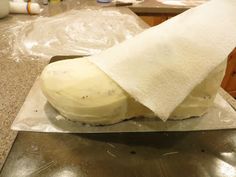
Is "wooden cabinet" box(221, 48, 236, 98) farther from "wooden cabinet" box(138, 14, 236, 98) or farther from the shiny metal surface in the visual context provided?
the shiny metal surface

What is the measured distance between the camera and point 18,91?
1.68 ft

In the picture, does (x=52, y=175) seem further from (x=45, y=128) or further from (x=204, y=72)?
(x=204, y=72)

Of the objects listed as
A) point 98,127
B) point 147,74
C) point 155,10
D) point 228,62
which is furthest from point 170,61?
point 228,62

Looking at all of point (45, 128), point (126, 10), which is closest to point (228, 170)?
point (45, 128)

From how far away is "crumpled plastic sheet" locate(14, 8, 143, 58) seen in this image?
73 centimetres

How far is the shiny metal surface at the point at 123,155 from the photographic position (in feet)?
1.14

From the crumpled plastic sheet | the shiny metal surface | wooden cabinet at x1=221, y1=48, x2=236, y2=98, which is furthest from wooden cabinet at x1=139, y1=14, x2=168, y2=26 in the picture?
the shiny metal surface

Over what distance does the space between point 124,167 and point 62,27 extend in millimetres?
681

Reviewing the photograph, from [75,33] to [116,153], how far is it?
0.58m

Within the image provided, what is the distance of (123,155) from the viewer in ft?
1.24

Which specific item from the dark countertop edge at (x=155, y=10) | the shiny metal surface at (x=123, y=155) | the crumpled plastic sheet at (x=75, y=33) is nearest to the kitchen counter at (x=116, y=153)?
the shiny metal surface at (x=123, y=155)

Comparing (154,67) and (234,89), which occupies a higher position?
(154,67)

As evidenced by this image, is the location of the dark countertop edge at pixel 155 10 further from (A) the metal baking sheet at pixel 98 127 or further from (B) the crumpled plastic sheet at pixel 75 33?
(A) the metal baking sheet at pixel 98 127

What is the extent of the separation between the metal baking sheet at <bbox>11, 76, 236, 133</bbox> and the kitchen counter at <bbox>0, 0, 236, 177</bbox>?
1 cm
